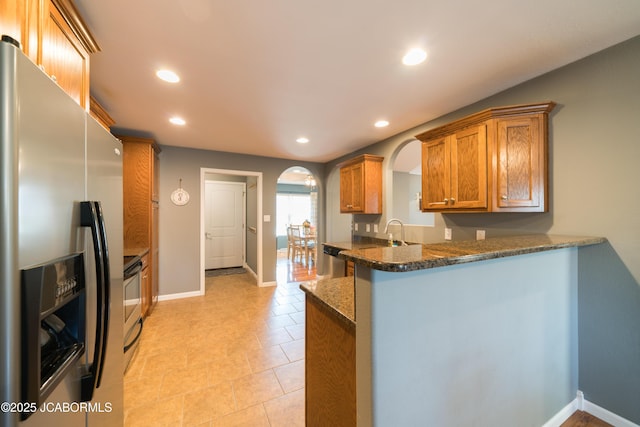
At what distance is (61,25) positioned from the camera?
1224 millimetres

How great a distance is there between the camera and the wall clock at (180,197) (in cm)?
405

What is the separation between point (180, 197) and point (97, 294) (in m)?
3.60

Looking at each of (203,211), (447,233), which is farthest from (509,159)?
(203,211)

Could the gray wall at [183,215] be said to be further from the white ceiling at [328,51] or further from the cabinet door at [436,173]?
the cabinet door at [436,173]

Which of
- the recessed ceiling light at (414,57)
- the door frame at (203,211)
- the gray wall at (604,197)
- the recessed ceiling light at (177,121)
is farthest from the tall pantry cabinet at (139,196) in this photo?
the gray wall at (604,197)

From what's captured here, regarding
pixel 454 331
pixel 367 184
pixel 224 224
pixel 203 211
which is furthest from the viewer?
pixel 224 224

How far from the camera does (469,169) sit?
2154 mm

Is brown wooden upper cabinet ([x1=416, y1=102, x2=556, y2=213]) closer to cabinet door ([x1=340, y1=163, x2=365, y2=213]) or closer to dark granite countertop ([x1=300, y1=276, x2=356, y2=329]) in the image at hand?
dark granite countertop ([x1=300, y1=276, x2=356, y2=329])

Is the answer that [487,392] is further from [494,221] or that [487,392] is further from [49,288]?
[49,288]

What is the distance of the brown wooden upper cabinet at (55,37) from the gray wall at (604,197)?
10.3 ft

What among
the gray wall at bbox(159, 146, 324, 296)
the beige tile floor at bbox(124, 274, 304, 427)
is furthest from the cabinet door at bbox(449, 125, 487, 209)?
the gray wall at bbox(159, 146, 324, 296)

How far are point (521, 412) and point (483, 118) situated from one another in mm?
2017

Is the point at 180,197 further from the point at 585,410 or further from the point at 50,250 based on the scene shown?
the point at 585,410

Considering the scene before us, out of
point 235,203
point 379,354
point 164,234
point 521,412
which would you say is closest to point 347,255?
point 379,354
